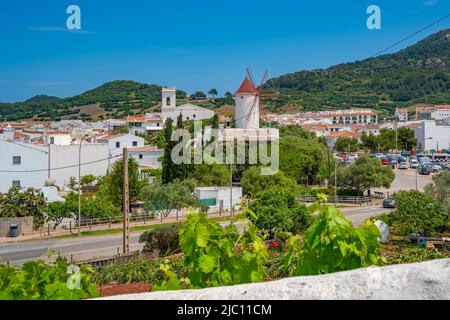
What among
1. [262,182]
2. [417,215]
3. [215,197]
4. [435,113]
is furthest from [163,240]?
[435,113]

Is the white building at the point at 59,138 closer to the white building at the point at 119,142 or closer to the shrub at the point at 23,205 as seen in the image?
the white building at the point at 119,142

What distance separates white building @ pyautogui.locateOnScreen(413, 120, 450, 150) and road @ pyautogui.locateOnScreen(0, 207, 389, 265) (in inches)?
2332

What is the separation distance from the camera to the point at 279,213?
63.9 ft

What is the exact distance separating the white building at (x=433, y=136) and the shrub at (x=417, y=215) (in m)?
62.9

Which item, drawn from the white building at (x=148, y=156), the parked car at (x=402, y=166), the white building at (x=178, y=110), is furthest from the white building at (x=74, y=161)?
the white building at (x=178, y=110)

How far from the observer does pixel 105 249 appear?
20.5m

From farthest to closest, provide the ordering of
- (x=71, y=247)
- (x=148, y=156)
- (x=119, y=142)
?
(x=119, y=142) < (x=148, y=156) < (x=71, y=247)

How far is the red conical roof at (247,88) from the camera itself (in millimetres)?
60316

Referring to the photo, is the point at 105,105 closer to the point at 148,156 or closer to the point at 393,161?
the point at 393,161

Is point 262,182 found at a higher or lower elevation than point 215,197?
higher

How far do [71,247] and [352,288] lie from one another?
1992cm

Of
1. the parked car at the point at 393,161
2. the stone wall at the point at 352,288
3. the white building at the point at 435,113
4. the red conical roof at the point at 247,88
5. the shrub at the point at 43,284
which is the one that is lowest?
the shrub at the point at 43,284

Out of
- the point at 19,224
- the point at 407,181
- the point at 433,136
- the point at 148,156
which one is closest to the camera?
Result: the point at 19,224
